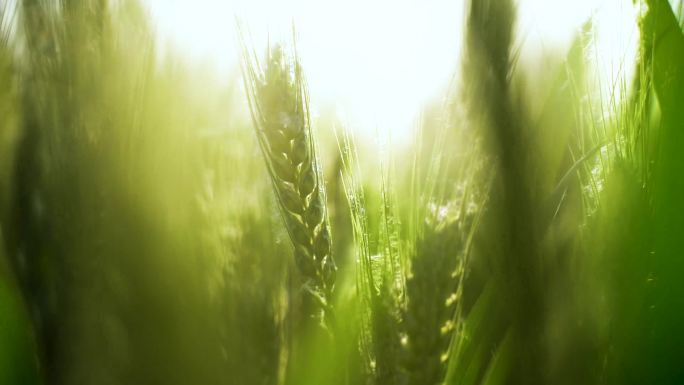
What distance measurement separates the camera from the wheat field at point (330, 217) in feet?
1.17

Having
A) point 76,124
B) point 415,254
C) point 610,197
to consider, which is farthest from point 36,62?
point 610,197

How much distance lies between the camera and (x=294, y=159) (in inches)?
13.5

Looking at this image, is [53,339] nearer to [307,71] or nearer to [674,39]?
[307,71]

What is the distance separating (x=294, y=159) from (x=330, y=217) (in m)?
0.05

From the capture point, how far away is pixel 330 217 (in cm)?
36

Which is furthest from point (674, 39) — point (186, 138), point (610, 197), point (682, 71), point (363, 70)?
point (186, 138)

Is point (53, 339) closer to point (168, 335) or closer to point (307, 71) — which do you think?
point (168, 335)

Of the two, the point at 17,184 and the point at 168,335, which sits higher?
the point at 17,184

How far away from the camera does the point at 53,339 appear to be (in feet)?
1.32

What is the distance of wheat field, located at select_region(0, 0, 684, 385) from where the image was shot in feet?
1.17

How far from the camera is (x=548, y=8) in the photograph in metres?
0.39

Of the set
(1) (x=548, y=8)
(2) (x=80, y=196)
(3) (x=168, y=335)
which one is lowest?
(3) (x=168, y=335)

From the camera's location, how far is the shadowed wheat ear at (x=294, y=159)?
33 cm

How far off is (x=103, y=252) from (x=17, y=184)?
0.10 m
